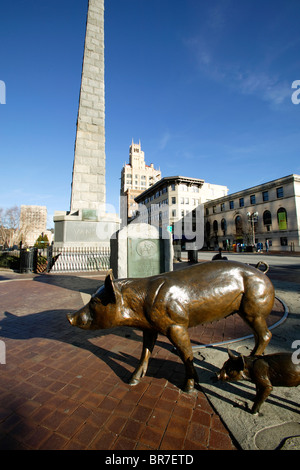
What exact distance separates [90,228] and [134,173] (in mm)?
103207

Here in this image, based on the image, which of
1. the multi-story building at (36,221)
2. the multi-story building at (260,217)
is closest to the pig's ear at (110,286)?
the multi-story building at (260,217)

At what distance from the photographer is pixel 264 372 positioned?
1.81 metres

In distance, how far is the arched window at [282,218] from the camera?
127 feet

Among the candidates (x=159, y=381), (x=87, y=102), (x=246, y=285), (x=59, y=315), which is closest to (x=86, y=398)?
(x=159, y=381)

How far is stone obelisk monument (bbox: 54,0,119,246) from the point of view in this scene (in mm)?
13211

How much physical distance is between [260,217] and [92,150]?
40.7m

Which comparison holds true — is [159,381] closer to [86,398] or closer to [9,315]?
[86,398]

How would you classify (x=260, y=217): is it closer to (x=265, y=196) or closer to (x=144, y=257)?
(x=265, y=196)

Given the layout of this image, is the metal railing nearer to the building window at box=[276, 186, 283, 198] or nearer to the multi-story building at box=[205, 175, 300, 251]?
the multi-story building at box=[205, 175, 300, 251]

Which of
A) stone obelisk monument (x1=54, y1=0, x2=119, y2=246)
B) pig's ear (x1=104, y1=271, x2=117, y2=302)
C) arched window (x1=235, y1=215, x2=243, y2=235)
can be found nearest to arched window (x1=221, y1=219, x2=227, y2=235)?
arched window (x1=235, y1=215, x2=243, y2=235)

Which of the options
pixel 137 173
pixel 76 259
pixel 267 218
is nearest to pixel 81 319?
pixel 76 259

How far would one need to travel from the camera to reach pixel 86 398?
2195 millimetres

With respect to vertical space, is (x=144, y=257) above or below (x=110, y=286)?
above

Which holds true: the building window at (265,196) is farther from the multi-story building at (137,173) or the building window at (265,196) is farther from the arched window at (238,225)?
the multi-story building at (137,173)
